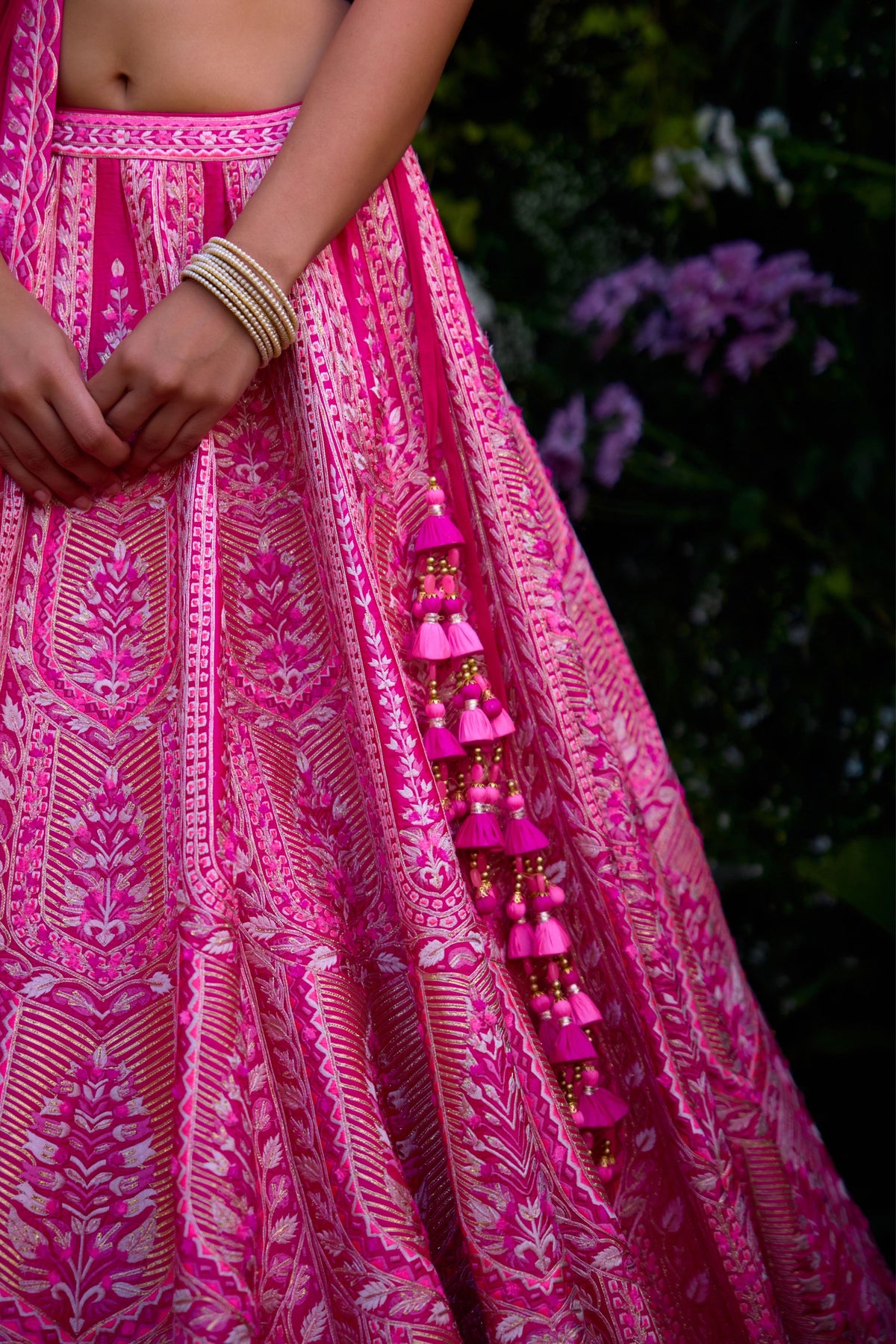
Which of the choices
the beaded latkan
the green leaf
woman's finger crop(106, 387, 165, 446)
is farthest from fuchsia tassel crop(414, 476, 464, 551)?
the green leaf

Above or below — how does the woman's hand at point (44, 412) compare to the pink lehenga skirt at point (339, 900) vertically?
above

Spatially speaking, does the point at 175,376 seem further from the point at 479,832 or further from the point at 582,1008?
the point at 582,1008

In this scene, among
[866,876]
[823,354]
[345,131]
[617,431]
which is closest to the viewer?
[345,131]

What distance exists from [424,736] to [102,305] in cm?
39

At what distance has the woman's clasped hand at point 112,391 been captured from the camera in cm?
71

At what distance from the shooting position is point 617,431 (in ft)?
4.90

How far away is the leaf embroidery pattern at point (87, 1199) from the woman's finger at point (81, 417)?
39 cm

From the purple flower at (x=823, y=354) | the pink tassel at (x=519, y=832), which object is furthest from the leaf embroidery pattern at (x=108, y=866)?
the purple flower at (x=823, y=354)

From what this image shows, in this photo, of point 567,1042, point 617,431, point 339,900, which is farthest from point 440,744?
point 617,431

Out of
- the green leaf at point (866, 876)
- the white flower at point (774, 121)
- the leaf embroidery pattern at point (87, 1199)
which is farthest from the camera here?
the white flower at point (774, 121)

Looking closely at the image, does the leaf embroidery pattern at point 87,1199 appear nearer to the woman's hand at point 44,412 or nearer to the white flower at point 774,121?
the woman's hand at point 44,412

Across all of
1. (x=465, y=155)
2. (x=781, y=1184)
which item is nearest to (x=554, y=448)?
(x=465, y=155)

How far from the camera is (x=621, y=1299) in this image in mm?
702

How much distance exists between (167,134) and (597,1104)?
76cm
